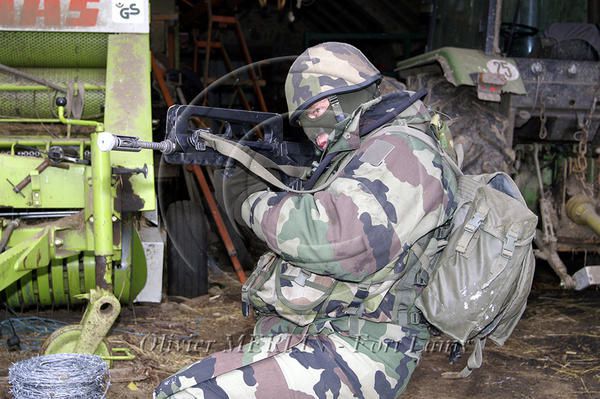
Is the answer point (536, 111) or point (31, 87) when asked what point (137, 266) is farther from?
point (536, 111)

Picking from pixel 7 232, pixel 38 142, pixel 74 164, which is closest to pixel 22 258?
pixel 7 232

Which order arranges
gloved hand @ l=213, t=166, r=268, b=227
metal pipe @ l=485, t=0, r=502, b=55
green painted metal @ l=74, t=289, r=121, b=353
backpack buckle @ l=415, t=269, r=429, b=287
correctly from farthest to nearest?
metal pipe @ l=485, t=0, r=502, b=55 → green painted metal @ l=74, t=289, r=121, b=353 → gloved hand @ l=213, t=166, r=268, b=227 → backpack buckle @ l=415, t=269, r=429, b=287

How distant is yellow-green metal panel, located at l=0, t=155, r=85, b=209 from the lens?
327cm

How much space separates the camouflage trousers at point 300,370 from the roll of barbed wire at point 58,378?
2.00 ft

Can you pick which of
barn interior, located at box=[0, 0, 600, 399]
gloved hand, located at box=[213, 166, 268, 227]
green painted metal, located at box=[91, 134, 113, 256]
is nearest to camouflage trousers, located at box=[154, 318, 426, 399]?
barn interior, located at box=[0, 0, 600, 399]

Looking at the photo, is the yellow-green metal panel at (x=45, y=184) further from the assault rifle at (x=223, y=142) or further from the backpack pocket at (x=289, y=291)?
the backpack pocket at (x=289, y=291)

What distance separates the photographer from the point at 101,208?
303 cm

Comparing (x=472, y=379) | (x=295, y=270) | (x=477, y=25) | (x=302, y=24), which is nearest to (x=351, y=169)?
(x=295, y=270)

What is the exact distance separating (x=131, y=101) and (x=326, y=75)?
1.59 m

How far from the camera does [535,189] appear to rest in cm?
547

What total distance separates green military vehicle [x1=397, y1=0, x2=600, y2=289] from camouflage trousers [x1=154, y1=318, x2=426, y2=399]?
2.73 metres

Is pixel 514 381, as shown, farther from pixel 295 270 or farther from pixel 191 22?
pixel 191 22

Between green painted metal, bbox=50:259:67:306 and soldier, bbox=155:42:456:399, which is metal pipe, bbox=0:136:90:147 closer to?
green painted metal, bbox=50:259:67:306

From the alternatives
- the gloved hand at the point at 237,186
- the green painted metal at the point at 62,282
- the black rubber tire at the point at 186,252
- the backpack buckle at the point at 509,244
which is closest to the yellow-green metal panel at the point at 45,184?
the green painted metal at the point at 62,282
